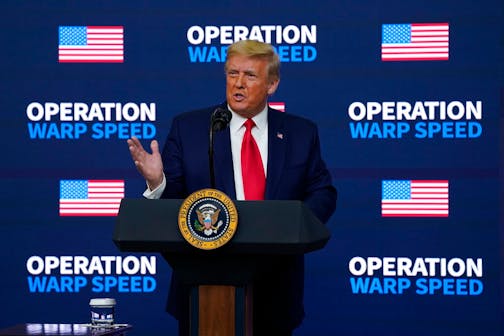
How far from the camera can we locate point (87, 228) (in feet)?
16.5

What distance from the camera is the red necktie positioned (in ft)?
10.6

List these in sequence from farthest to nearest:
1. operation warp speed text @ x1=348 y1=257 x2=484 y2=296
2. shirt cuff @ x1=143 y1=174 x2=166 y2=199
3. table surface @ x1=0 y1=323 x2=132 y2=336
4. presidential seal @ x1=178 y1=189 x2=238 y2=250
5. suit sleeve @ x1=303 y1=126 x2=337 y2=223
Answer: operation warp speed text @ x1=348 y1=257 x2=484 y2=296 < table surface @ x1=0 y1=323 x2=132 y2=336 < suit sleeve @ x1=303 y1=126 x2=337 y2=223 < shirt cuff @ x1=143 y1=174 x2=166 y2=199 < presidential seal @ x1=178 y1=189 x2=238 y2=250

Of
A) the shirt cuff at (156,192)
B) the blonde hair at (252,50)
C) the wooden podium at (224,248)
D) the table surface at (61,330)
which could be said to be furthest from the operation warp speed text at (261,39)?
the wooden podium at (224,248)

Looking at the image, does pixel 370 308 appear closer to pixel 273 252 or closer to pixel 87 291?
pixel 87 291

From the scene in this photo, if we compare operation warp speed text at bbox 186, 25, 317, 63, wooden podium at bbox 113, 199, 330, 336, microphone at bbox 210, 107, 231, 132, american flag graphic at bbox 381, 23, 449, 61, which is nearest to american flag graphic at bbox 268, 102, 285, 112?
operation warp speed text at bbox 186, 25, 317, 63

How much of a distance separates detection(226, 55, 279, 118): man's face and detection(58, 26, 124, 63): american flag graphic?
193 cm

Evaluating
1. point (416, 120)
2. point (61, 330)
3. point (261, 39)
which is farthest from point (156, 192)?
point (416, 120)

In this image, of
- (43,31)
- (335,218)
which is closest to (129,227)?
(335,218)

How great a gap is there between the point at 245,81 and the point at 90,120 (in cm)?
200

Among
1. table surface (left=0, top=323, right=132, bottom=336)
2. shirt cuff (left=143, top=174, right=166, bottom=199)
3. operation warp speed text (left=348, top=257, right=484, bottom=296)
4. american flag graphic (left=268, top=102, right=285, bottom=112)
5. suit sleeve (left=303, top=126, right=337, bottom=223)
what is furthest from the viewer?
american flag graphic (left=268, top=102, right=285, bottom=112)

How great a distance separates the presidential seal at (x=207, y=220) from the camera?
246 centimetres

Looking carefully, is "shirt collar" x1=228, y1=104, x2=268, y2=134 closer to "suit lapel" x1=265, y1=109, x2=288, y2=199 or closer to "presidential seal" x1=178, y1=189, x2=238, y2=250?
"suit lapel" x1=265, y1=109, x2=288, y2=199

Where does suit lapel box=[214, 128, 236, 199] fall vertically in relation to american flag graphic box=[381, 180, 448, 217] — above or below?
above

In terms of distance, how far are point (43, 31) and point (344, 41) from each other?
170 centimetres
